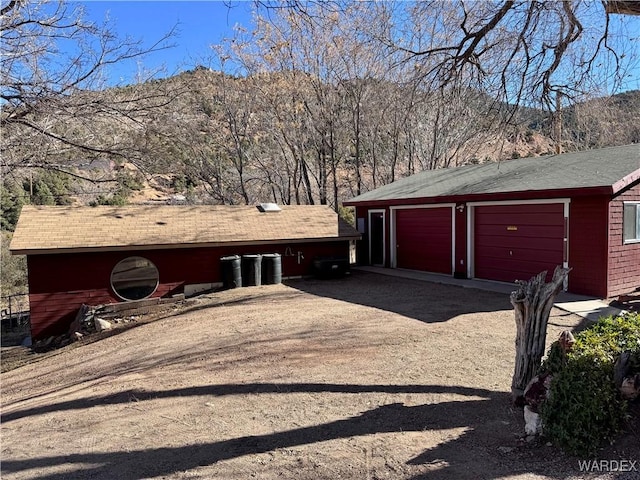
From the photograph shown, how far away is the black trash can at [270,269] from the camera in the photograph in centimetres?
1368

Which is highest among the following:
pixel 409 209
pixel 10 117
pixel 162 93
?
pixel 162 93

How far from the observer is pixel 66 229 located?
12.1 m

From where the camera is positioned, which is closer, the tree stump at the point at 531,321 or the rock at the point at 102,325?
the tree stump at the point at 531,321

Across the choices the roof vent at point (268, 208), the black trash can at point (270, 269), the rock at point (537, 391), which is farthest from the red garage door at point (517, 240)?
the rock at point (537, 391)

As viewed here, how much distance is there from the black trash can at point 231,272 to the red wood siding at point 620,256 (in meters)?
9.10

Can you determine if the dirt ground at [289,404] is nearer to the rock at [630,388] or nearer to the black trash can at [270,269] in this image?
the rock at [630,388]

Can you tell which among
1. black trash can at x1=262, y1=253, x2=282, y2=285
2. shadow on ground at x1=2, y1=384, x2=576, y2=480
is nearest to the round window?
black trash can at x1=262, y1=253, x2=282, y2=285

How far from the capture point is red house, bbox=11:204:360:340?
1152cm

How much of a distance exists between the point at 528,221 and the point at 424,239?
153 inches

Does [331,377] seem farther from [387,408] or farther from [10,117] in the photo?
[10,117]

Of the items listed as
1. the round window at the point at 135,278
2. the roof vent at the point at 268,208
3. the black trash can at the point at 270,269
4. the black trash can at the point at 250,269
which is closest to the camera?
the round window at the point at 135,278

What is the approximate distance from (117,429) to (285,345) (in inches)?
118

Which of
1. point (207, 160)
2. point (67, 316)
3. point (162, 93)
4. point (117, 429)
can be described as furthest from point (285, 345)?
point (207, 160)

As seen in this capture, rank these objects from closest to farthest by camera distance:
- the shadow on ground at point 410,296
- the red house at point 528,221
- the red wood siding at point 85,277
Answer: the shadow on ground at point 410,296 < the red house at point 528,221 < the red wood siding at point 85,277
